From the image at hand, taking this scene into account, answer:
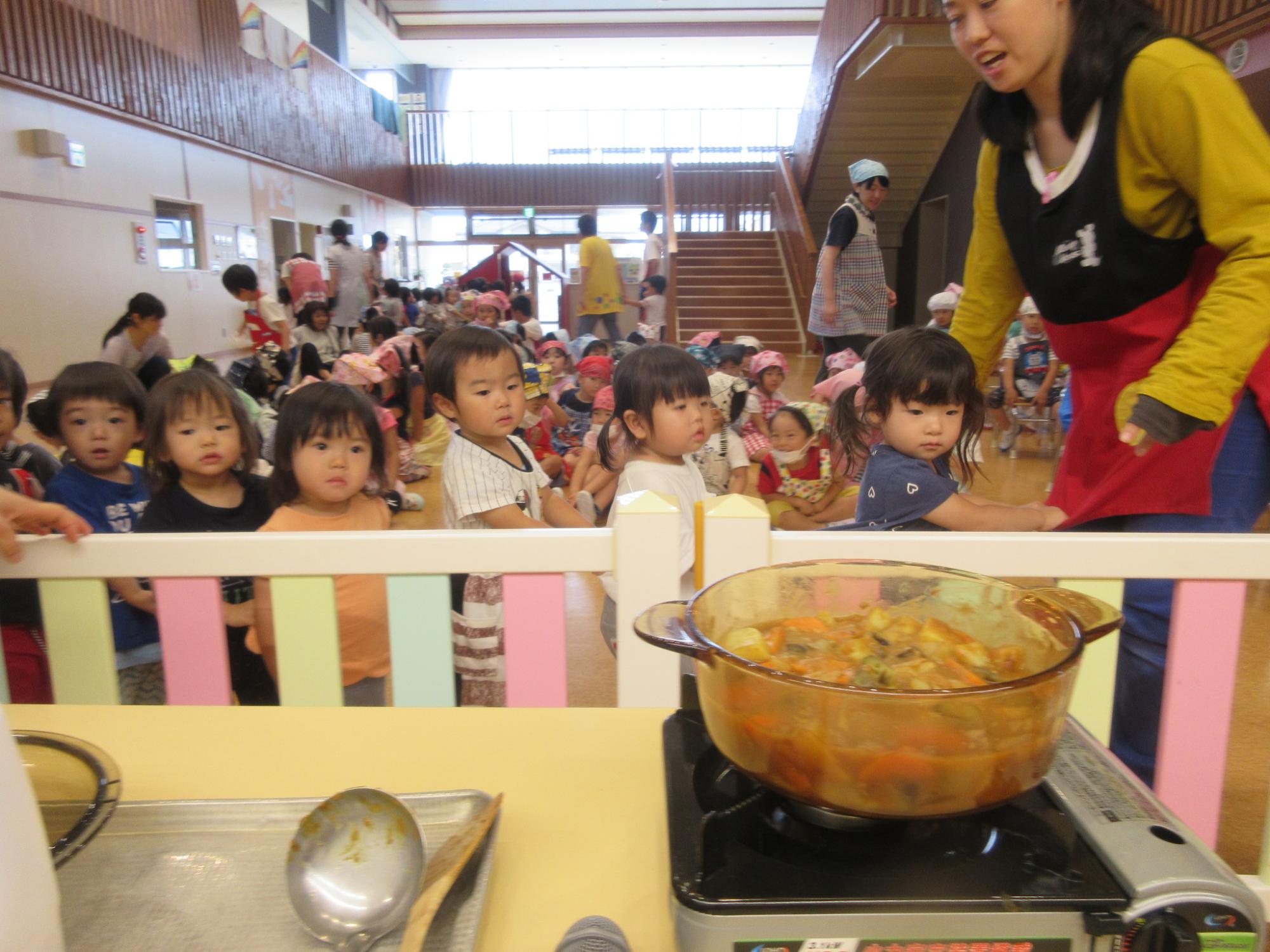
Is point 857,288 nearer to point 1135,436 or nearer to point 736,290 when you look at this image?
point 1135,436

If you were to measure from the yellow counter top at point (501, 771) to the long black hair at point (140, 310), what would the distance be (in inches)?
185

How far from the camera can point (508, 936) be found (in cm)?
61

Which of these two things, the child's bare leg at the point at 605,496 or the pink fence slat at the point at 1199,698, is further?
the child's bare leg at the point at 605,496

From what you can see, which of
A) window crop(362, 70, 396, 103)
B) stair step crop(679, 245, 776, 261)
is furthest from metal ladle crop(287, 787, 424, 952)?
window crop(362, 70, 396, 103)

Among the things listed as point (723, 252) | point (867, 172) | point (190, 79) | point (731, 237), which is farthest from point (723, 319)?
point (190, 79)

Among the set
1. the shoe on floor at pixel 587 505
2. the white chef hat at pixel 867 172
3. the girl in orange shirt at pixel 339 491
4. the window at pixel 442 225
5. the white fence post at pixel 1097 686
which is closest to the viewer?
the white fence post at pixel 1097 686

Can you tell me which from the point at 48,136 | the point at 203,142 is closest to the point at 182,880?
the point at 48,136

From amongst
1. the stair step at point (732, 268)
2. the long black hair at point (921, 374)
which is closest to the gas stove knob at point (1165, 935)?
the long black hair at point (921, 374)

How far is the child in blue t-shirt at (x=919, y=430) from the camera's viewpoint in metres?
1.65

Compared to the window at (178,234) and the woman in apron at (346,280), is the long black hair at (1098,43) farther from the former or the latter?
the window at (178,234)

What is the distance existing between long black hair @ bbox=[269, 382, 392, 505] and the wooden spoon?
1.28 metres

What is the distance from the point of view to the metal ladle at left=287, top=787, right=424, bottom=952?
1.87ft

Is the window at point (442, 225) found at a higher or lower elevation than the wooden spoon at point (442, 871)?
higher

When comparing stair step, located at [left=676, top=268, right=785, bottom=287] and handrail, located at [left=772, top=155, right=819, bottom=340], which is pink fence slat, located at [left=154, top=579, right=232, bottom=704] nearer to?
handrail, located at [left=772, top=155, right=819, bottom=340]
